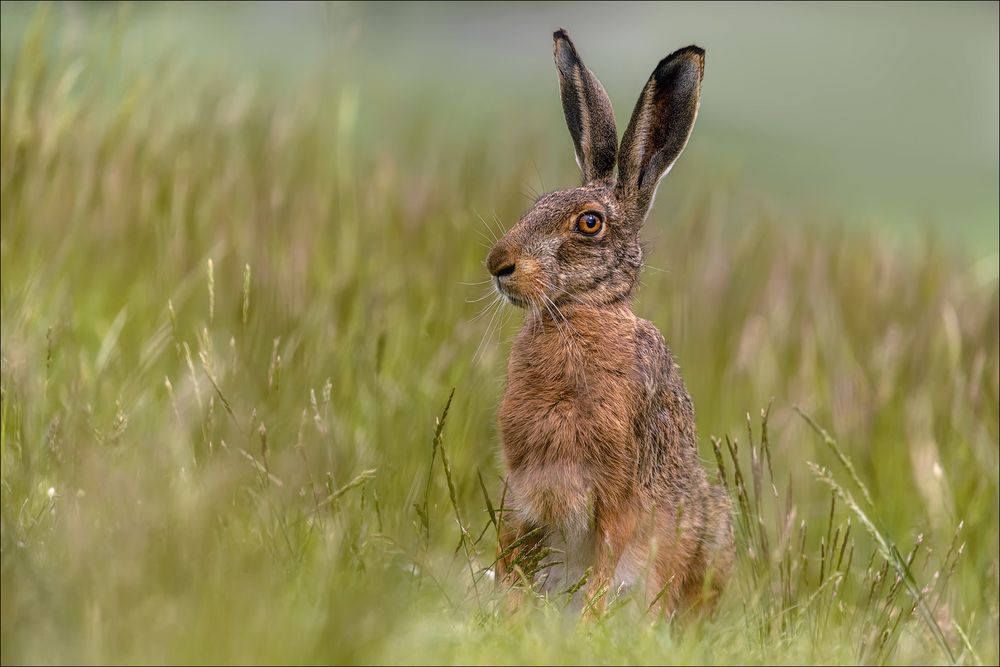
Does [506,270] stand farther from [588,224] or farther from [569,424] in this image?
[569,424]

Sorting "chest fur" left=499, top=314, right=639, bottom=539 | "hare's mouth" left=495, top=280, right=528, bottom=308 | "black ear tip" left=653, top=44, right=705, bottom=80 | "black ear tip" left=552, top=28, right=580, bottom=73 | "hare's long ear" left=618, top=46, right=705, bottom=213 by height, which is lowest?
"chest fur" left=499, top=314, right=639, bottom=539

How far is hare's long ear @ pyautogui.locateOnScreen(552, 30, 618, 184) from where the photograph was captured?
4898mm

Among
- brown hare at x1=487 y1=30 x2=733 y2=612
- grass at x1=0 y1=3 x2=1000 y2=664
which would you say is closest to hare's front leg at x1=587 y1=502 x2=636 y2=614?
brown hare at x1=487 y1=30 x2=733 y2=612

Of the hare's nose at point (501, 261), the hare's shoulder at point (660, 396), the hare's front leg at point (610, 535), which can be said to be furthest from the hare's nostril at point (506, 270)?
the hare's front leg at point (610, 535)

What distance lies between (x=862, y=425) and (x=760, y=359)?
733mm

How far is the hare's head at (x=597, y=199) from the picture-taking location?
180 inches

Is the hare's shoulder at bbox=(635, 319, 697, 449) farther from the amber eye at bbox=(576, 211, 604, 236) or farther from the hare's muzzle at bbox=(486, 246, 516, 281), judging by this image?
the hare's muzzle at bbox=(486, 246, 516, 281)

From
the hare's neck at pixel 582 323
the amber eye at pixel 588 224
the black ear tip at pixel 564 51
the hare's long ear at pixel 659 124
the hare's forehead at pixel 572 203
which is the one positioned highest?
the black ear tip at pixel 564 51

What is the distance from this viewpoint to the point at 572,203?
4.76 metres

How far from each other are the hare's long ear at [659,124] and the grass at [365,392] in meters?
0.72

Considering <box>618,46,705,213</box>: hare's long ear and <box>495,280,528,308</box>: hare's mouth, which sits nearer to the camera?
<box>495,280,528,308</box>: hare's mouth

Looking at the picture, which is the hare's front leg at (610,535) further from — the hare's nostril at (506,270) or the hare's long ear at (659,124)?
the hare's long ear at (659,124)

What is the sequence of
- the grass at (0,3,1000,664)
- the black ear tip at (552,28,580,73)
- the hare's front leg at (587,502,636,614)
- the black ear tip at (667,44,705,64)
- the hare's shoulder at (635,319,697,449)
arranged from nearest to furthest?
1. the grass at (0,3,1000,664)
2. the hare's front leg at (587,502,636,614)
3. the hare's shoulder at (635,319,697,449)
4. the black ear tip at (667,44,705,64)
5. the black ear tip at (552,28,580,73)

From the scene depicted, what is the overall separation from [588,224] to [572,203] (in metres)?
0.10
